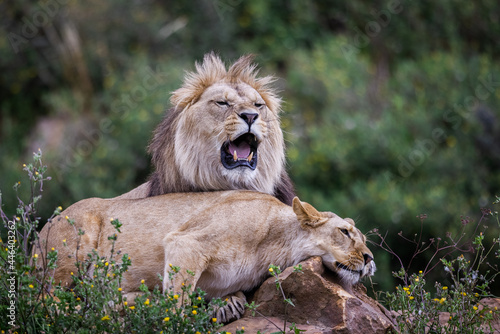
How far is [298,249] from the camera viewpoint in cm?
552

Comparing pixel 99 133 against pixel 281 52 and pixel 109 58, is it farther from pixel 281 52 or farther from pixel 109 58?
pixel 281 52

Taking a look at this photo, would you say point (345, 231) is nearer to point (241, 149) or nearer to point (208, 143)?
point (241, 149)

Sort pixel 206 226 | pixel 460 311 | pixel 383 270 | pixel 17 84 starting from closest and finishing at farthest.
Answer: pixel 460 311
pixel 206 226
pixel 383 270
pixel 17 84

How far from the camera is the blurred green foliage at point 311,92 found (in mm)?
14352

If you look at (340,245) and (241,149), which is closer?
(340,245)

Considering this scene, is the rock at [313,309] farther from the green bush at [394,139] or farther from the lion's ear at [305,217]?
the green bush at [394,139]

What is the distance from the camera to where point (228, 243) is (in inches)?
213

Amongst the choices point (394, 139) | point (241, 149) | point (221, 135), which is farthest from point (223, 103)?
point (394, 139)

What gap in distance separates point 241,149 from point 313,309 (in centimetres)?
153

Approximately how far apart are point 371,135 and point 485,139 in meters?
2.29

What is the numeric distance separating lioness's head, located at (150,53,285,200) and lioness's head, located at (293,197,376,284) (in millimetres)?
851

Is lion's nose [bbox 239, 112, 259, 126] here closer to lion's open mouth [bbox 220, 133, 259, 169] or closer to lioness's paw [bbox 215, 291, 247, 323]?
lion's open mouth [bbox 220, 133, 259, 169]

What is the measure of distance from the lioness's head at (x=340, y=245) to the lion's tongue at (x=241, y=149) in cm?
84

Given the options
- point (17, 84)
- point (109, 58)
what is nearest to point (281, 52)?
point (109, 58)
